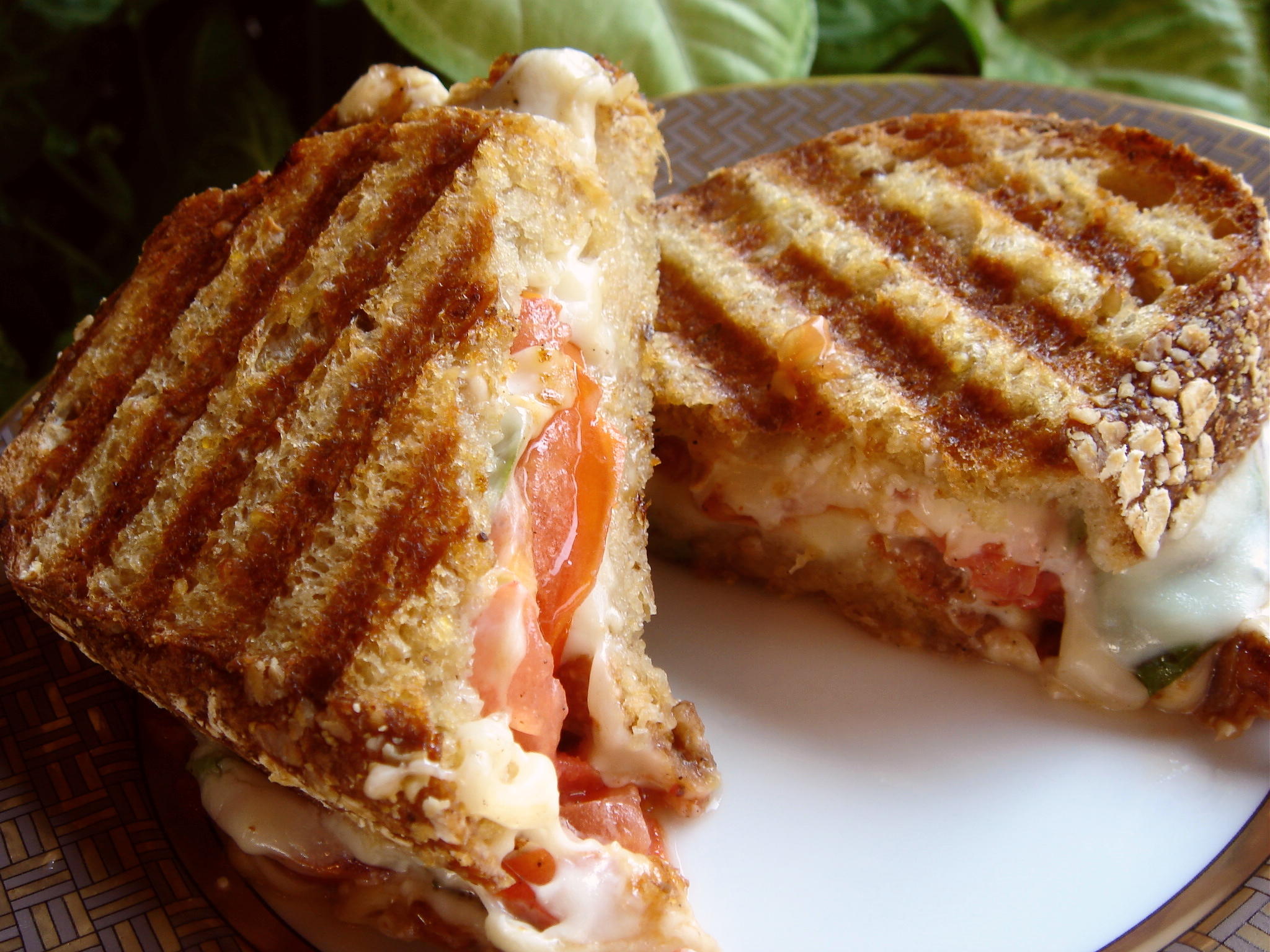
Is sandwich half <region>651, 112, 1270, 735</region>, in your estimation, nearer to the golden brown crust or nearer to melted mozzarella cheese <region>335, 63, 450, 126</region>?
the golden brown crust

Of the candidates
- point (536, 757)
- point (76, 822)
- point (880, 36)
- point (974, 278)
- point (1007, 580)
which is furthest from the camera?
point (880, 36)

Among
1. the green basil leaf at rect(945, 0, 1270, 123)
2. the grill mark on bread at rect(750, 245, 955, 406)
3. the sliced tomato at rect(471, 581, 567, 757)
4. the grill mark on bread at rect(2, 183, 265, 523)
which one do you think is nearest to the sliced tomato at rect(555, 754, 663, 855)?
the sliced tomato at rect(471, 581, 567, 757)

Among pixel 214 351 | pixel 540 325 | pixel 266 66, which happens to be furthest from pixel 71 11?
pixel 540 325

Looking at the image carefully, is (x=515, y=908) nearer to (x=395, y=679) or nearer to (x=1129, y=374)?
(x=395, y=679)

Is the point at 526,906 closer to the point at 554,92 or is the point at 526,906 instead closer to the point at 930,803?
the point at 930,803

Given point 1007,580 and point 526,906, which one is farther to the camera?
point 1007,580

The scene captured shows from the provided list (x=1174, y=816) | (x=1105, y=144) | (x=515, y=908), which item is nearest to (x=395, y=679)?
(x=515, y=908)

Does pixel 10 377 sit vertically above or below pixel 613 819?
below
